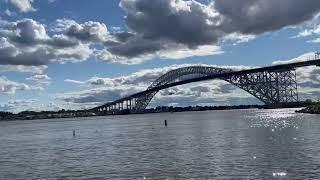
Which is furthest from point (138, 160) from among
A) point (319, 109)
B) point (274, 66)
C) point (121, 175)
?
point (274, 66)

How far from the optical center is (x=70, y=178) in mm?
34812

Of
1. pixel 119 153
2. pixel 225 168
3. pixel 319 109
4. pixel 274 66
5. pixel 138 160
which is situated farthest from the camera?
pixel 274 66

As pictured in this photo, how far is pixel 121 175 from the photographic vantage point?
3503cm

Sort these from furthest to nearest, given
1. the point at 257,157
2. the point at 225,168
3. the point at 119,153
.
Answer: the point at 119,153 → the point at 257,157 → the point at 225,168

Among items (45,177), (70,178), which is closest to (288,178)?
(70,178)

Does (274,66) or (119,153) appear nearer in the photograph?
(119,153)

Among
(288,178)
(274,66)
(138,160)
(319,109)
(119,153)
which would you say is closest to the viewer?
(288,178)

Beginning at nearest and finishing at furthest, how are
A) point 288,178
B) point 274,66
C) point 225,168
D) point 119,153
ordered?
1. point 288,178
2. point 225,168
3. point 119,153
4. point 274,66

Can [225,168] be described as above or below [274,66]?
below

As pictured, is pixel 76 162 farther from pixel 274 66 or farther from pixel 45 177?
pixel 274 66

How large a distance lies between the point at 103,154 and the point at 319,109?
110 m

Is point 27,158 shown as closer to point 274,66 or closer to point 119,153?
point 119,153

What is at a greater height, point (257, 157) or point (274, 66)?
point (274, 66)

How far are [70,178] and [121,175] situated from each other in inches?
135
